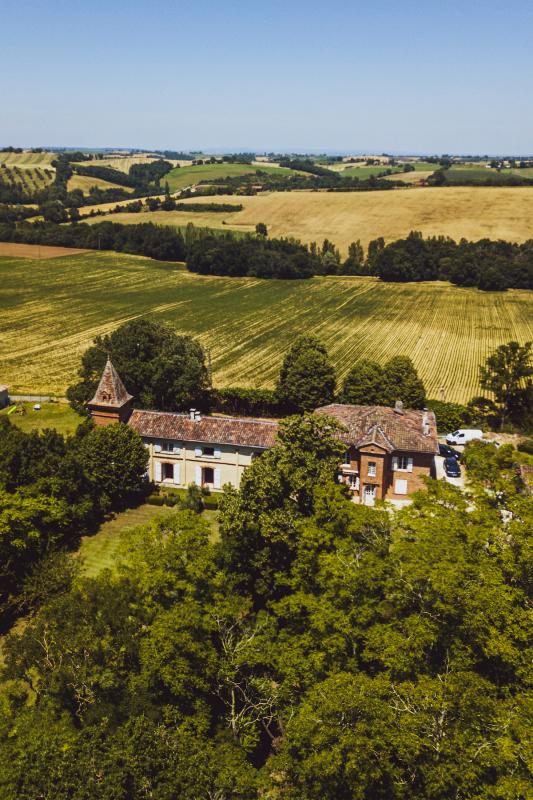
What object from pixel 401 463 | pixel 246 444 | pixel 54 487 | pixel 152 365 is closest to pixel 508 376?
pixel 401 463

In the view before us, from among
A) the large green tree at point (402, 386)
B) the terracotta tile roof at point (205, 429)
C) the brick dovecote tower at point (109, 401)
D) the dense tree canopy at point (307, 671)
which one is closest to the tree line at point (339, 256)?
the large green tree at point (402, 386)

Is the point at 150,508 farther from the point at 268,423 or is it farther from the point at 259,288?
the point at 259,288

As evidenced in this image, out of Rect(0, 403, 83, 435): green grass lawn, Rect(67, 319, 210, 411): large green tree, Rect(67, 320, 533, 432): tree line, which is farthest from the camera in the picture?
Rect(0, 403, 83, 435): green grass lawn

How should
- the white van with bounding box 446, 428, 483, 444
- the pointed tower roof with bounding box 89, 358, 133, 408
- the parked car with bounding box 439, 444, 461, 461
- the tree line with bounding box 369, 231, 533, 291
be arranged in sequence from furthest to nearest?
the tree line with bounding box 369, 231, 533, 291, the white van with bounding box 446, 428, 483, 444, the parked car with bounding box 439, 444, 461, 461, the pointed tower roof with bounding box 89, 358, 133, 408

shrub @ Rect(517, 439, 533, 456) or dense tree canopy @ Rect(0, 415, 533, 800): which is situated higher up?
dense tree canopy @ Rect(0, 415, 533, 800)

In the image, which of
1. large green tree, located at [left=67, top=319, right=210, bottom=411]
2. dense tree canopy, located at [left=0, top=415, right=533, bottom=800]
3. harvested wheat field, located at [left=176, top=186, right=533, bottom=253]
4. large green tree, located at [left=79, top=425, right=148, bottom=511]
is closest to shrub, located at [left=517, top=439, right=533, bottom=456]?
dense tree canopy, located at [left=0, top=415, right=533, bottom=800]

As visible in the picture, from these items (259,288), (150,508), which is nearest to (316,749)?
(150,508)

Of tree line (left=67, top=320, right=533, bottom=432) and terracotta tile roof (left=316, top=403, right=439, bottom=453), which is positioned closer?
terracotta tile roof (left=316, top=403, right=439, bottom=453)

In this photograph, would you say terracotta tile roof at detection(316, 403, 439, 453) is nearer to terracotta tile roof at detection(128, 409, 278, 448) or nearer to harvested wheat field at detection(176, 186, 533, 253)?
terracotta tile roof at detection(128, 409, 278, 448)
